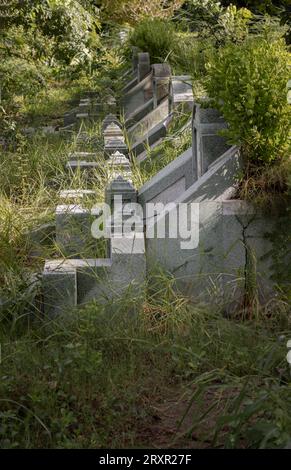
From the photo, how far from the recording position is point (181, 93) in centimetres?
1092

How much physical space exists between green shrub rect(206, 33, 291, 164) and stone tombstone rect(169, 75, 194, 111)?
3.81 meters

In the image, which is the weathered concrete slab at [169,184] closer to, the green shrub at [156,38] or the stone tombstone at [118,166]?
the stone tombstone at [118,166]

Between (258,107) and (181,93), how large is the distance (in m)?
4.38

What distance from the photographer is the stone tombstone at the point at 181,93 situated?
10.7 meters

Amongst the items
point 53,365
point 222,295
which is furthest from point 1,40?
point 53,365

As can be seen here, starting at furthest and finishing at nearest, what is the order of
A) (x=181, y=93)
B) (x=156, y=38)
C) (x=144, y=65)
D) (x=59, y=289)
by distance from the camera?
(x=156, y=38), (x=144, y=65), (x=181, y=93), (x=59, y=289)

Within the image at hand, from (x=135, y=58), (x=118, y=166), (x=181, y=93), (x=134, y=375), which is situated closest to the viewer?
(x=134, y=375)

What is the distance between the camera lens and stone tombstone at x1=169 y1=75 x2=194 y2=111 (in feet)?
35.0

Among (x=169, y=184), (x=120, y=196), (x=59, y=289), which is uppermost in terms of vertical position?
(x=120, y=196)

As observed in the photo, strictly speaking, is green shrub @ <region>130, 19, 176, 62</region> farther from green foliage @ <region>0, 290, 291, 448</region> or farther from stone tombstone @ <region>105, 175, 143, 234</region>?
green foliage @ <region>0, 290, 291, 448</region>

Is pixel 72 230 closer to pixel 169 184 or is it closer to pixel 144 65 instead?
pixel 169 184

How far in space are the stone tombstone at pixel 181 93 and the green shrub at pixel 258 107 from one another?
3.81 metres

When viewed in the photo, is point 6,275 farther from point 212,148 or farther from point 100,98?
point 100,98

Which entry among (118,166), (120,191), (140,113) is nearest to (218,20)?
(140,113)
